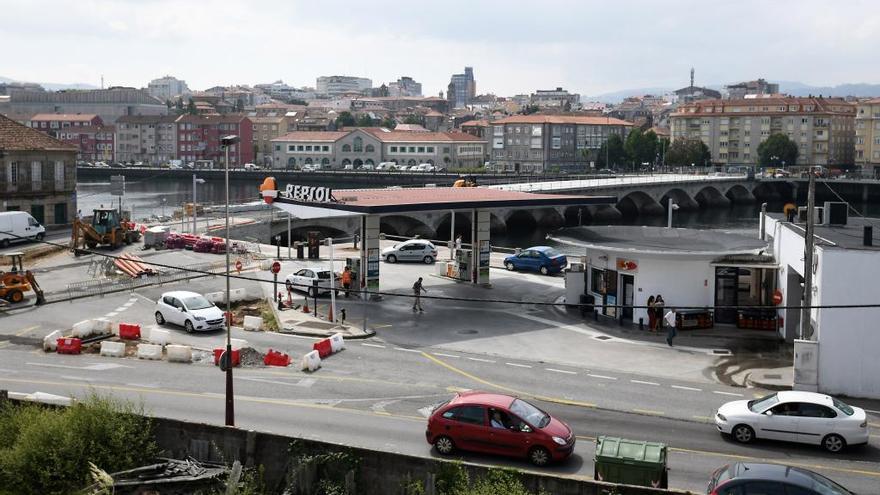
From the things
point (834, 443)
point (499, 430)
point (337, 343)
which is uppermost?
point (499, 430)

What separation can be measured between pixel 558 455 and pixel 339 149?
16918 centimetres

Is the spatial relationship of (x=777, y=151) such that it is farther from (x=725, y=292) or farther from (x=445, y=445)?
(x=445, y=445)

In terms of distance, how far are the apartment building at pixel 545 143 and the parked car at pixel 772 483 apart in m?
165

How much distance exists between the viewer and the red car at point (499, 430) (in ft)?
64.5

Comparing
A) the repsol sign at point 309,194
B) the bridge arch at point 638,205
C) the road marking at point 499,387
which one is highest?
the repsol sign at point 309,194

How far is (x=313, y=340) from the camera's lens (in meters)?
33.8

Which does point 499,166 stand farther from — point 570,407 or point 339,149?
point 570,407

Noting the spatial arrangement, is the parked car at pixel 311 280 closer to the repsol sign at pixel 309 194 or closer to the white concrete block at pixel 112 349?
the repsol sign at pixel 309 194

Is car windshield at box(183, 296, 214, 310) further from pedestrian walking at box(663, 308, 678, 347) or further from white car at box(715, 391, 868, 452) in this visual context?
white car at box(715, 391, 868, 452)

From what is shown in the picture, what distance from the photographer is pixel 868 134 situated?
167 meters

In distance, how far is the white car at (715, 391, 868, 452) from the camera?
834 inches

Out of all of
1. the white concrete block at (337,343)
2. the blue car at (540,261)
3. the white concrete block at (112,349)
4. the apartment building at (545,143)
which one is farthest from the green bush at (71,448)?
the apartment building at (545,143)

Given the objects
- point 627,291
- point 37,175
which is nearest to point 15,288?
point 627,291

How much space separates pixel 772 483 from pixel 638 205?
366 feet
